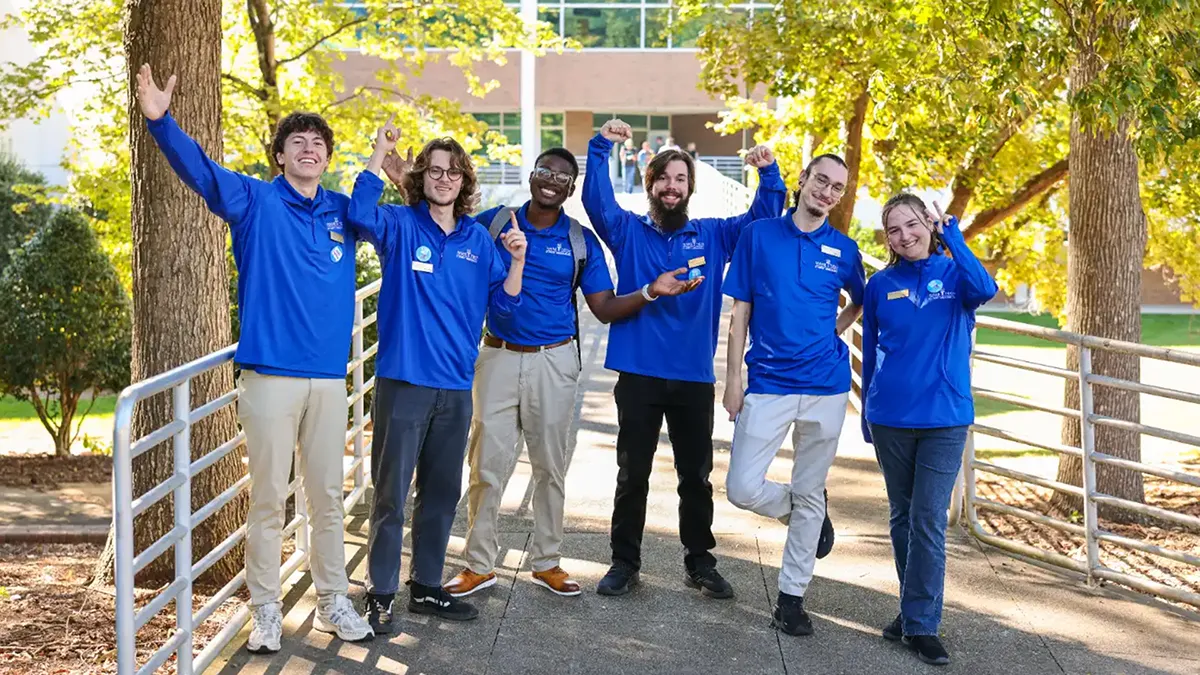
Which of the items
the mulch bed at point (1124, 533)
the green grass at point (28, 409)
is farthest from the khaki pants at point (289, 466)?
the green grass at point (28, 409)

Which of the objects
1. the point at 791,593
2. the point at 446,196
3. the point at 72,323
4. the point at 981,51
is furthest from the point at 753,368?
the point at 72,323

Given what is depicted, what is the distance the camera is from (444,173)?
5.54 metres

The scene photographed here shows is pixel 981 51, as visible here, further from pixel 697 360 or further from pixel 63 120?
pixel 63 120

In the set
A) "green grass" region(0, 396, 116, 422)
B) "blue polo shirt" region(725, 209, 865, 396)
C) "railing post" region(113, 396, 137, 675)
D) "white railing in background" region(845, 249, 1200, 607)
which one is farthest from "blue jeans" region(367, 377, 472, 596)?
"green grass" region(0, 396, 116, 422)

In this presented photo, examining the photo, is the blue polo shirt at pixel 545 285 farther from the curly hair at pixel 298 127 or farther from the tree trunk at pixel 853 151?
the tree trunk at pixel 853 151

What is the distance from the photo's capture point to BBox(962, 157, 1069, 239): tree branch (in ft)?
44.2

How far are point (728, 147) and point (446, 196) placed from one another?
38763mm

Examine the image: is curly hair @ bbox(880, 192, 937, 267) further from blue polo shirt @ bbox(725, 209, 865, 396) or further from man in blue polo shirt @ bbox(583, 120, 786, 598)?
man in blue polo shirt @ bbox(583, 120, 786, 598)

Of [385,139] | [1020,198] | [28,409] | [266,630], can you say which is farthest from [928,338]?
[28,409]

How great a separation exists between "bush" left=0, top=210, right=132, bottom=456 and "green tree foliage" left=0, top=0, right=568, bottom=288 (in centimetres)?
219

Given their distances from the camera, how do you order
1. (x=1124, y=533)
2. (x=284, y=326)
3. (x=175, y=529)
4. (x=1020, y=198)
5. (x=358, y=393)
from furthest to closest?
(x=1020, y=198) → (x=1124, y=533) → (x=358, y=393) → (x=284, y=326) → (x=175, y=529)

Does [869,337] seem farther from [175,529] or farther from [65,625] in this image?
[65,625]

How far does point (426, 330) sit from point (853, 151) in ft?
28.6

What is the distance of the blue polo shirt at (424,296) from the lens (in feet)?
18.0
